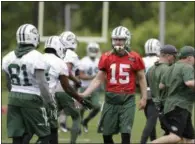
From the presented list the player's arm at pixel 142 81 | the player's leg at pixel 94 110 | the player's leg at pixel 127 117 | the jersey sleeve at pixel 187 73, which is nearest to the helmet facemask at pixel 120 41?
the player's arm at pixel 142 81

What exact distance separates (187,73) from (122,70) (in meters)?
1.22

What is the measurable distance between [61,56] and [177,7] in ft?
105

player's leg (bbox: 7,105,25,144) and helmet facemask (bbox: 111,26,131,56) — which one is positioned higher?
helmet facemask (bbox: 111,26,131,56)

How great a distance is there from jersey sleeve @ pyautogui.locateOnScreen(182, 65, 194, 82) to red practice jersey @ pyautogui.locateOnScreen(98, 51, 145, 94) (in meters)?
0.99

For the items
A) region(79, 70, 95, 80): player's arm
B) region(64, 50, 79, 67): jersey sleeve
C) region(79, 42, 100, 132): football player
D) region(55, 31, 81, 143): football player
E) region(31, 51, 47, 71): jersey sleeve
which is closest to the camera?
region(31, 51, 47, 71): jersey sleeve

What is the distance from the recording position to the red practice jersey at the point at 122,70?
11.6m

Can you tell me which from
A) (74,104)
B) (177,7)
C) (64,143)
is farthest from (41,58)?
(177,7)

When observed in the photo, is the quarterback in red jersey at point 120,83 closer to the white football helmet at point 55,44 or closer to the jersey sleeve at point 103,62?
the jersey sleeve at point 103,62

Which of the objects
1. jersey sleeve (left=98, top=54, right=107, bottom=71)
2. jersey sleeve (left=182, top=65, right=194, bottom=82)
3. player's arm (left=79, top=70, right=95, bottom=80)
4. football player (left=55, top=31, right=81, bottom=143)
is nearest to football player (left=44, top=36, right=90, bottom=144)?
football player (left=55, top=31, right=81, bottom=143)

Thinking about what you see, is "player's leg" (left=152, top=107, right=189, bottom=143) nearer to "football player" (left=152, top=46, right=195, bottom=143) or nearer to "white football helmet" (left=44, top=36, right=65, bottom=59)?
"football player" (left=152, top=46, right=195, bottom=143)

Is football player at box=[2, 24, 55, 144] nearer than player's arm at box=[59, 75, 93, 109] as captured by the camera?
Yes

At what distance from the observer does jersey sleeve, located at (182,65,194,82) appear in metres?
10.7

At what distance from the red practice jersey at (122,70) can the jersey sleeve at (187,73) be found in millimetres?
992

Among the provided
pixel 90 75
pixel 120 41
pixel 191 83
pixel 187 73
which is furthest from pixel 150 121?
pixel 90 75
